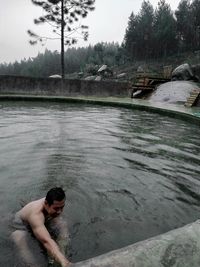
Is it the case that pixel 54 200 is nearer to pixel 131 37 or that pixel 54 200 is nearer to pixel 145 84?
pixel 145 84

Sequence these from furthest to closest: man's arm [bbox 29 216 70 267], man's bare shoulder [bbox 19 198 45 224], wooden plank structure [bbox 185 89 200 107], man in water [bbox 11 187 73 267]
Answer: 1. wooden plank structure [bbox 185 89 200 107]
2. man's bare shoulder [bbox 19 198 45 224]
3. man in water [bbox 11 187 73 267]
4. man's arm [bbox 29 216 70 267]

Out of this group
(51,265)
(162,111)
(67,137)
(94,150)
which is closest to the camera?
(51,265)

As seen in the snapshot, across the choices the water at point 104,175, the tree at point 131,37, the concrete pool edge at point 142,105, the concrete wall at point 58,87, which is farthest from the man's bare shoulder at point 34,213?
the tree at point 131,37

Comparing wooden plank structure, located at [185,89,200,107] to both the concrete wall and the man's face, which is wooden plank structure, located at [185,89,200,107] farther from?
the man's face

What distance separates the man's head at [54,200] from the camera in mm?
3719

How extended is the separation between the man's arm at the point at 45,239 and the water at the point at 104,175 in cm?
39

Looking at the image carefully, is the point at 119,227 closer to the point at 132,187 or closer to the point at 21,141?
the point at 132,187

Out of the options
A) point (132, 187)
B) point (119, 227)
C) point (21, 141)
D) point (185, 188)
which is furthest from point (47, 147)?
point (119, 227)

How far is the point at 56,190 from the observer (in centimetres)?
373

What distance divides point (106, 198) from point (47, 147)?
355 cm

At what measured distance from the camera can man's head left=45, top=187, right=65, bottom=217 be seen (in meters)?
3.72

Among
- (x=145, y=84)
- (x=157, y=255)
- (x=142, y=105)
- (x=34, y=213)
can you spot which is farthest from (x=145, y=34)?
(x=157, y=255)

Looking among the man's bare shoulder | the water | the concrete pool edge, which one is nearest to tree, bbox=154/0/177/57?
Answer: the concrete pool edge

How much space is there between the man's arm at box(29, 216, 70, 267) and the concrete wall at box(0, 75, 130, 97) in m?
18.4
